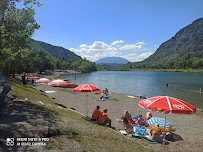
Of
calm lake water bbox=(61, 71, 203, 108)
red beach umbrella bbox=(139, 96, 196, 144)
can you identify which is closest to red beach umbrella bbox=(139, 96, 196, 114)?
red beach umbrella bbox=(139, 96, 196, 144)

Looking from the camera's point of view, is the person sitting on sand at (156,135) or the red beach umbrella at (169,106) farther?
the person sitting on sand at (156,135)

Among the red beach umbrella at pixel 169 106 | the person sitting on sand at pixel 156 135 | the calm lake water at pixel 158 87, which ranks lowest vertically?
the calm lake water at pixel 158 87

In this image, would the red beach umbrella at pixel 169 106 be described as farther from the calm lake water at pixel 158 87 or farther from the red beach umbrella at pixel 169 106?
the calm lake water at pixel 158 87

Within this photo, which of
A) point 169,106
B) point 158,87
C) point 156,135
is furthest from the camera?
point 158,87

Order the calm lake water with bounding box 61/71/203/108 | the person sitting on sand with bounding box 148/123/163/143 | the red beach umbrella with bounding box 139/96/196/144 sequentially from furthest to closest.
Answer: the calm lake water with bounding box 61/71/203/108 < the person sitting on sand with bounding box 148/123/163/143 < the red beach umbrella with bounding box 139/96/196/144

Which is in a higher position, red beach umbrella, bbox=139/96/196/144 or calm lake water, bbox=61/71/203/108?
red beach umbrella, bbox=139/96/196/144

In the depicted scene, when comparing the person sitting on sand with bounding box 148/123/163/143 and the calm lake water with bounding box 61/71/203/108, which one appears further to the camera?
the calm lake water with bounding box 61/71/203/108

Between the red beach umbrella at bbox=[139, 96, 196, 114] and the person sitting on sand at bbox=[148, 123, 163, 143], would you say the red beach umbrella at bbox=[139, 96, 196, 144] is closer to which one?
the red beach umbrella at bbox=[139, 96, 196, 114]

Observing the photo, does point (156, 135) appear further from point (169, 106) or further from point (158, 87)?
point (158, 87)

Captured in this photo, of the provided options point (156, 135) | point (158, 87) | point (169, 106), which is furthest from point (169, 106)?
point (158, 87)

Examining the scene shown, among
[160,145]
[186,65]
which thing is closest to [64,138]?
[160,145]

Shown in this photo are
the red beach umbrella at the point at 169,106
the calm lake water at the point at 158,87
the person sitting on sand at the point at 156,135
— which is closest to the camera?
the red beach umbrella at the point at 169,106

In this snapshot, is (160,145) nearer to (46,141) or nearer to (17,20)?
(46,141)

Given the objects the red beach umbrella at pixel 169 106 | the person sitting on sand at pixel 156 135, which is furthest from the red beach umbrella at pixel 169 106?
the person sitting on sand at pixel 156 135
